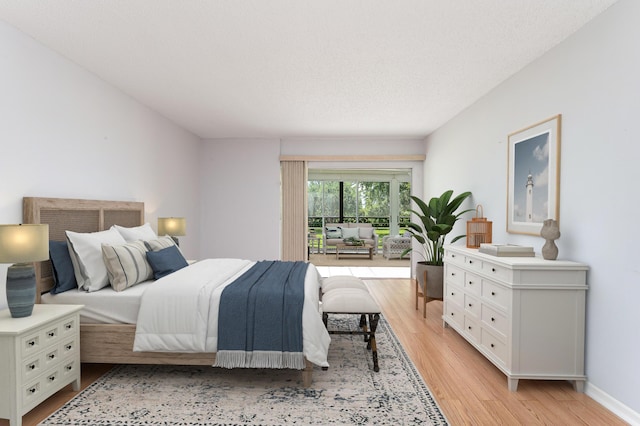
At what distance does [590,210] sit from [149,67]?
381 centimetres

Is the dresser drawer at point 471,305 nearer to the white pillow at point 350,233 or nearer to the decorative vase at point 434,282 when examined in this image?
the decorative vase at point 434,282

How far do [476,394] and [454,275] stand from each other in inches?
55.3

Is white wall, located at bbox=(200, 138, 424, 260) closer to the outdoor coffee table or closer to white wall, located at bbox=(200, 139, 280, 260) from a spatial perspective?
white wall, located at bbox=(200, 139, 280, 260)

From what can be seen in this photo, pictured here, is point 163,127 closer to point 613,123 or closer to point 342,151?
point 342,151

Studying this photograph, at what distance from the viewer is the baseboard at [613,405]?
7.17 feet

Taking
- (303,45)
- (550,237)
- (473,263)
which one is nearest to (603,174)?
(550,237)

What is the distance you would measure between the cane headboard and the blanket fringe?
1537 mm

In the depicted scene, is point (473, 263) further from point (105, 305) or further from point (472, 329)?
point (105, 305)

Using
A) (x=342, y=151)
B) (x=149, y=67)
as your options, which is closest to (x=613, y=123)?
(x=149, y=67)

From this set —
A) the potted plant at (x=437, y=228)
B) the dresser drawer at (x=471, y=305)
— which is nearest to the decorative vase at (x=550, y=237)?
the dresser drawer at (x=471, y=305)

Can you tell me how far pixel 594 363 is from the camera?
252cm

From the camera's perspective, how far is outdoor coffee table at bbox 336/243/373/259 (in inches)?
364

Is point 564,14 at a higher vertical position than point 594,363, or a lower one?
higher

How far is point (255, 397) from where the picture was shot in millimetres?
2498
